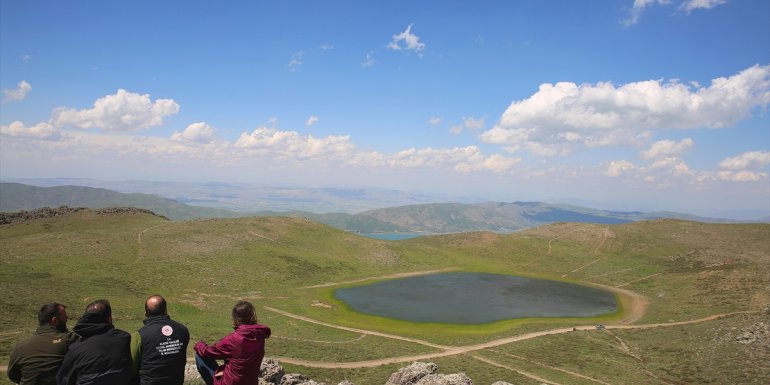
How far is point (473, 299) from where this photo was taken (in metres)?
86.5

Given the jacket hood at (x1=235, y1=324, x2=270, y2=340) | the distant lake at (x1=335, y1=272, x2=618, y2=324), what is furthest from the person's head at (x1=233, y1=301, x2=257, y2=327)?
the distant lake at (x1=335, y1=272, x2=618, y2=324)

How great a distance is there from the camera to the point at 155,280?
7462cm

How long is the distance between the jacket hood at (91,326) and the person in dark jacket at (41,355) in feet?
4.47

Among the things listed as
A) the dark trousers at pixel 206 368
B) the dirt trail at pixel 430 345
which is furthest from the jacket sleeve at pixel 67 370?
the dirt trail at pixel 430 345

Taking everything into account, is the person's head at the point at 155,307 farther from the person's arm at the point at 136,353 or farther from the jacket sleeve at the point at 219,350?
the jacket sleeve at the point at 219,350

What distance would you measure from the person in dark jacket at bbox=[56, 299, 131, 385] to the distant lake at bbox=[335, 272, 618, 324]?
2478 inches

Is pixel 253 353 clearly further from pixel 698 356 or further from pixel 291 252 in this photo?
pixel 291 252

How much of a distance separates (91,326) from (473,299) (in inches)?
3276

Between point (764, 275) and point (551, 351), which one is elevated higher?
point (764, 275)

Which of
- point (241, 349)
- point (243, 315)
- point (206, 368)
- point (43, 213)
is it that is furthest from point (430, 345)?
point (43, 213)

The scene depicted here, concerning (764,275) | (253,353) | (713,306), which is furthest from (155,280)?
(764,275)

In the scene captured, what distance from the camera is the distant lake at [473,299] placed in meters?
74.6

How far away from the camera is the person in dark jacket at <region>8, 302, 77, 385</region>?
10938mm

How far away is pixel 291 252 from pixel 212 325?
53.4m
